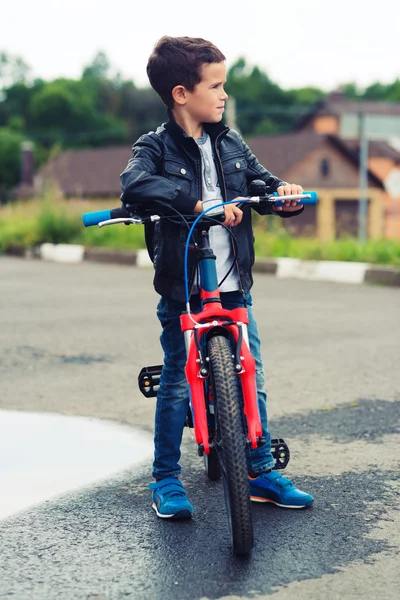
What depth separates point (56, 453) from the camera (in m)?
4.16

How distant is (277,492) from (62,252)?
13.1 metres

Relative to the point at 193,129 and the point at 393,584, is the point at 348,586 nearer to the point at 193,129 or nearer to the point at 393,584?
the point at 393,584

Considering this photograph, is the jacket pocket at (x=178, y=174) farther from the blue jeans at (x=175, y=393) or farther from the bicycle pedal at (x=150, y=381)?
the bicycle pedal at (x=150, y=381)

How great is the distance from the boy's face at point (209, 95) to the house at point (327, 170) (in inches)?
2039

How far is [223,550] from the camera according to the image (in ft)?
9.86

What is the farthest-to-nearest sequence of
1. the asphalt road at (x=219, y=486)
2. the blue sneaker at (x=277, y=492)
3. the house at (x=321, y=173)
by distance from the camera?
1. the house at (x=321, y=173)
2. the blue sneaker at (x=277, y=492)
3. the asphalt road at (x=219, y=486)

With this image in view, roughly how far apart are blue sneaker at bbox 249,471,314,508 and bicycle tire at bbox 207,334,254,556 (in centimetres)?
49

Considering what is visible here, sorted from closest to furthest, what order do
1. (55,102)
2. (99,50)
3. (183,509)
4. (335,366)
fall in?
(183,509), (335,366), (55,102), (99,50)

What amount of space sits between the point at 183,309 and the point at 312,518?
835 mm

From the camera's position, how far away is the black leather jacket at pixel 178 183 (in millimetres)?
3152

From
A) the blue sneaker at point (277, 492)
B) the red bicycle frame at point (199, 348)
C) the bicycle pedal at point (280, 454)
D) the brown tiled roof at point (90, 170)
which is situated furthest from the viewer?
the brown tiled roof at point (90, 170)

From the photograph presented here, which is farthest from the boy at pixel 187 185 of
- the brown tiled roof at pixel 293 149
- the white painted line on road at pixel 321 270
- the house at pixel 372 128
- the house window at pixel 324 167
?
the house at pixel 372 128

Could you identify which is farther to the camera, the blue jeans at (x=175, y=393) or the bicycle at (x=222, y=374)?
the blue jeans at (x=175, y=393)

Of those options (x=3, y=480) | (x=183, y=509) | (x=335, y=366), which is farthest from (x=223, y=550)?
(x=335, y=366)
